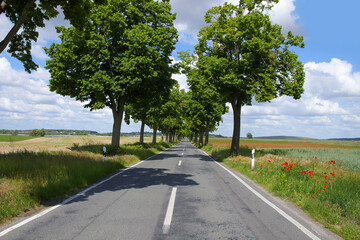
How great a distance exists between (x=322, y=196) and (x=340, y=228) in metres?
1.99

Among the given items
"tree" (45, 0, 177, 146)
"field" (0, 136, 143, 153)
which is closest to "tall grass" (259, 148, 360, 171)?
"tree" (45, 0, 177, 146)

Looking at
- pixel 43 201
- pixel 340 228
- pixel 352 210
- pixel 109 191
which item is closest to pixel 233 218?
pixel 340 228

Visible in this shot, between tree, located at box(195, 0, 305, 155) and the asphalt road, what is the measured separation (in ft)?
35.5

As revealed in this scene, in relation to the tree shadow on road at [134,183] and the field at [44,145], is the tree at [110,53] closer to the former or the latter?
the field at [44,145]

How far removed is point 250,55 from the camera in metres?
16.4

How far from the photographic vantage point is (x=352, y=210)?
5.51 meters

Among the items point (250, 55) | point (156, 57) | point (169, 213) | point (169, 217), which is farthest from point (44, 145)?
point (169, 217)

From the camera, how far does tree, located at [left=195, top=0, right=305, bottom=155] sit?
16.7 metres

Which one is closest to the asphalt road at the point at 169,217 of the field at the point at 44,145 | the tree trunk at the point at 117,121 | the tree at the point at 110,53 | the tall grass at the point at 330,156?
the tree at the point at 110,53

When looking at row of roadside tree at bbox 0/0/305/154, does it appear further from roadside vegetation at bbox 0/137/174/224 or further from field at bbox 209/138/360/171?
roadside vegetation at bbox 0/137/174/224

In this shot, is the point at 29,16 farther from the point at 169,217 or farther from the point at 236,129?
the point at 236,129

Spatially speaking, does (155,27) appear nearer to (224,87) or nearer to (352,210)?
(224,87)

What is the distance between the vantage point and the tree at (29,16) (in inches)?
296

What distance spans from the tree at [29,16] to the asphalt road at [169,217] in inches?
213
